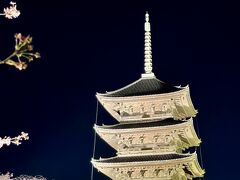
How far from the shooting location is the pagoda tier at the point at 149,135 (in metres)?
32.9

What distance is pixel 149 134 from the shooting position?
3350 centimetres

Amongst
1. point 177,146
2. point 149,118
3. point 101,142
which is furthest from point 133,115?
point 101,142

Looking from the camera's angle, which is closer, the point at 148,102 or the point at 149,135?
the point at 149,135

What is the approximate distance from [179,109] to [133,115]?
313 cm

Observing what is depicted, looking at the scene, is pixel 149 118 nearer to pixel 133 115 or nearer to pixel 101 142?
pixel 133 115

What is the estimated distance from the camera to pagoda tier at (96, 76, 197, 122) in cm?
3378

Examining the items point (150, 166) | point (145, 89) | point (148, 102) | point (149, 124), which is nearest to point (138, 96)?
point (148, 102)

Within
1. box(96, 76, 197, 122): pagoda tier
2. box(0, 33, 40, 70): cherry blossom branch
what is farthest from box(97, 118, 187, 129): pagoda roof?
box(0, 33, 40, 70): cherry blossom branch

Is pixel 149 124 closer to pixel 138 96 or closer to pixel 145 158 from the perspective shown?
pixel 138 96

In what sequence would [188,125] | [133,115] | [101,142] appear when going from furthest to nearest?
[101,142] → [133,115] → [188,125]

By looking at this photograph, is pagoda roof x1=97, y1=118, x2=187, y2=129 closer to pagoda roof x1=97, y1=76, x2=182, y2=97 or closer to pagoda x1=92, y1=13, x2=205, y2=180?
pagoda x1=92, y1=13, x2=205, y2=180

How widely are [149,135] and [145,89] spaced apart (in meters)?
3.34

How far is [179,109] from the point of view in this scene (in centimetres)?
3547

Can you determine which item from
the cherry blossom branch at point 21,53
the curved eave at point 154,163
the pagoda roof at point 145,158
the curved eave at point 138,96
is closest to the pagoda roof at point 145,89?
the curved eave at point 138,96
